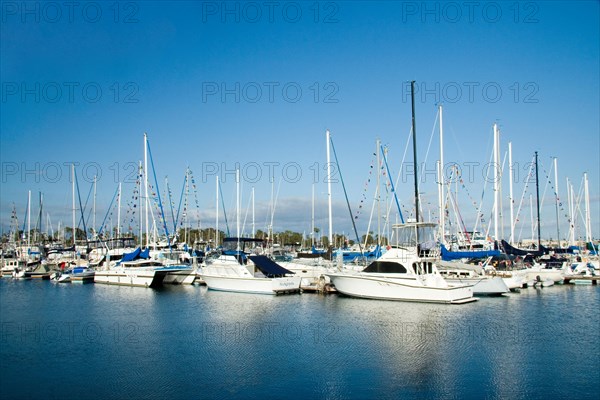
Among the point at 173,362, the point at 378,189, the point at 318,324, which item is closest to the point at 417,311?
the point at 318,324

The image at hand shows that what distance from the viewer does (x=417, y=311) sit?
116 ft

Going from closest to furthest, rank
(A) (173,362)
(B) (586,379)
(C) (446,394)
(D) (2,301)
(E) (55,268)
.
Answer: (C) (446,394) < (B) (586,379) < (A) (173,362) < (D) (2,301) < (E) (55,268)

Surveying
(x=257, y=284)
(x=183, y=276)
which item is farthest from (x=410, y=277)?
(x=183, y=276)

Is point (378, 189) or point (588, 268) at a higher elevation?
point (378, 189)

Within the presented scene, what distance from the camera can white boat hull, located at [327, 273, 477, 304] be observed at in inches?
1505

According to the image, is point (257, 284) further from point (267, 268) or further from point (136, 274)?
point (136, 274)

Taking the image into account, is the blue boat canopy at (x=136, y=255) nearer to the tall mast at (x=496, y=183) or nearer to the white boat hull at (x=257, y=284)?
the white boat hull at (x=257, y=284)

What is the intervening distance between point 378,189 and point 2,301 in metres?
38.0

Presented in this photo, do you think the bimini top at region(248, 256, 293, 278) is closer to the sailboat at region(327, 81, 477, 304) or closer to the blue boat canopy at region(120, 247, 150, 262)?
the sailboat at region(327, 81, 477, 304)

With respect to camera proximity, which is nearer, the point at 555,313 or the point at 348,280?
the point at 555,313

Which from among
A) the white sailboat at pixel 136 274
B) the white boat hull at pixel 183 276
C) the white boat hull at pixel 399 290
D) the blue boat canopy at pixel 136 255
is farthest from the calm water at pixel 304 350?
the blue boat canopy at pixel 136 255

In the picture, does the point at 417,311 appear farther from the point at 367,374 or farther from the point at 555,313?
the point at 367,374

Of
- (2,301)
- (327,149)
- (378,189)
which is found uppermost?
(327,149)

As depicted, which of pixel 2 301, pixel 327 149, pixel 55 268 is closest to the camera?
pixel 2 301
